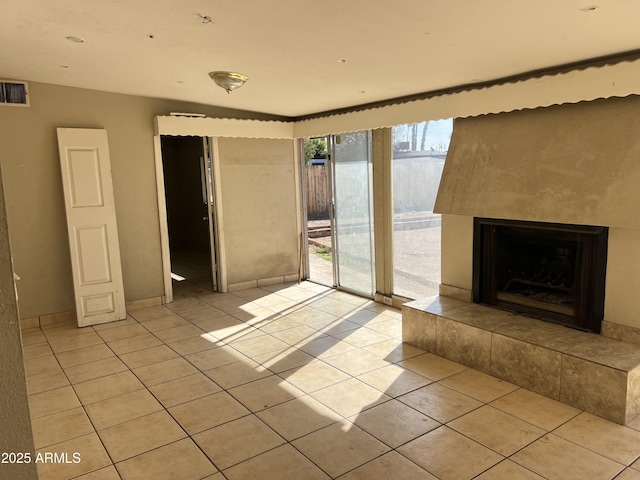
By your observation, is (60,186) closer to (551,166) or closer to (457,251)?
(457,251)

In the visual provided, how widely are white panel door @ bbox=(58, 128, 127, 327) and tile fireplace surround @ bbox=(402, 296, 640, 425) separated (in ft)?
10.4

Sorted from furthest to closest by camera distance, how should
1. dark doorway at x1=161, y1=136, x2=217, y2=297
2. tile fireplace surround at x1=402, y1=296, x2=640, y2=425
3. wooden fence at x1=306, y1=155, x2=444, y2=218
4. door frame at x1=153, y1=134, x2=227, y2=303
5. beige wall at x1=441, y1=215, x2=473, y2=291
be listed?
1. dark doorway at x1=161, y1=136, x2=217, y2=297
2. door frame at x1=153, y1=134, x2=227, y2=303
3. wooden fence at x1=306, y1=155, x2=444, y2=218
4. beige wall at x1=441, y1=215, x2=473, y2=291
5. tile fireplace surround at x1=402, y1=296, x2=640, y2=425

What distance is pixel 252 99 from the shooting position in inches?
198

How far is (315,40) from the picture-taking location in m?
2.89

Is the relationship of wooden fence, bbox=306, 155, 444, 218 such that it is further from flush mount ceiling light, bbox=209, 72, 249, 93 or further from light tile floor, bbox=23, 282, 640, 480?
flush mount ceiling light, bbox=209, 72, 249, 93

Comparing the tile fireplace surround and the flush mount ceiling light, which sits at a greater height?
the flush mount ceiling light

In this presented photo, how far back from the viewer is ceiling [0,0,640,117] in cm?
234

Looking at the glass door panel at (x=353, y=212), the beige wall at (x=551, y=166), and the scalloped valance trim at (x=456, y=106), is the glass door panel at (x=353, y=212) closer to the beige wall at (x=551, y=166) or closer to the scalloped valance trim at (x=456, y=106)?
the scalloped valance trim at (x=456, y=106)

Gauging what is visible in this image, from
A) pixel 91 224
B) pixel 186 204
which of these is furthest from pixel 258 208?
pixel 186 204

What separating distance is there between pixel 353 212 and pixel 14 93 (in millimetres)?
3760

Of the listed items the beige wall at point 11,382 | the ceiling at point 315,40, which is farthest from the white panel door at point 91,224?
the beige wall at point 11,382

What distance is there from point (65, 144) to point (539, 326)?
4.68 metres

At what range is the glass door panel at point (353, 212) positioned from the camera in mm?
5406

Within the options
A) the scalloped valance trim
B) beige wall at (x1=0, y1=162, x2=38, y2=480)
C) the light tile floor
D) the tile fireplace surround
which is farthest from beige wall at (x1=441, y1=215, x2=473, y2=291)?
beige wall at (x1=0, y1=162, x2=38, y2=480)
